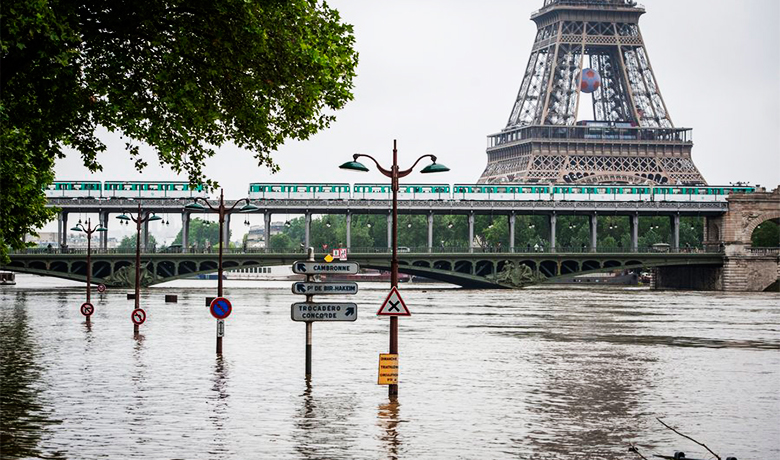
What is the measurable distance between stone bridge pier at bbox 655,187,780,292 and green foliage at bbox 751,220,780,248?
9.09 meters

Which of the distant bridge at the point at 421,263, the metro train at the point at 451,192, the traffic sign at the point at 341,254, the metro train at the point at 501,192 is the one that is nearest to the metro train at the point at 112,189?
the metro train at the point at 451,192

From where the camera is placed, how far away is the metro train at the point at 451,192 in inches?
5945

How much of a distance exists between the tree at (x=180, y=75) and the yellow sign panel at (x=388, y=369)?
21.0 ft

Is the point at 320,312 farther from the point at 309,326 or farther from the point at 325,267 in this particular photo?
the point at 309,326

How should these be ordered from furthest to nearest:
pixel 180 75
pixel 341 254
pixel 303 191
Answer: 1. pixel 303 191
2. pixel 341 254
3. pixel 180 75

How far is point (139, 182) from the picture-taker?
15125cm

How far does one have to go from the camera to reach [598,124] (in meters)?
200

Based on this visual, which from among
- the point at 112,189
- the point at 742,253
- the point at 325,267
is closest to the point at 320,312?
the point at 325,267

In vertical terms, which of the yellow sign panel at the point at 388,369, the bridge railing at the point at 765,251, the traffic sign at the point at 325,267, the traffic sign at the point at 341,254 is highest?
the bridge railing at the point at 765,251

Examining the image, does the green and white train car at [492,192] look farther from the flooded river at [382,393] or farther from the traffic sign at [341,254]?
the flooded river at [382,393]

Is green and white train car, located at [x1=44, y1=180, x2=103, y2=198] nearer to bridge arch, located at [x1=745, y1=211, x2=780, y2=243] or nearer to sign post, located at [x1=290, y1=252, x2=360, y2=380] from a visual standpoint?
bridge arch, located at [x1=745, y1=211, x2=780, y2=243]

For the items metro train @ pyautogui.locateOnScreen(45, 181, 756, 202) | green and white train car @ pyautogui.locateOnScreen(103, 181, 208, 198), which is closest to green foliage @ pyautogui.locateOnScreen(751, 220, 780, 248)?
metro train @ pyautogui.locateOnScreen(45, 181, 756, 202)

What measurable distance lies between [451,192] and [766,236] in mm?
48498

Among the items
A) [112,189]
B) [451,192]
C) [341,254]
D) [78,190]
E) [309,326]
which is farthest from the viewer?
[451,192]
